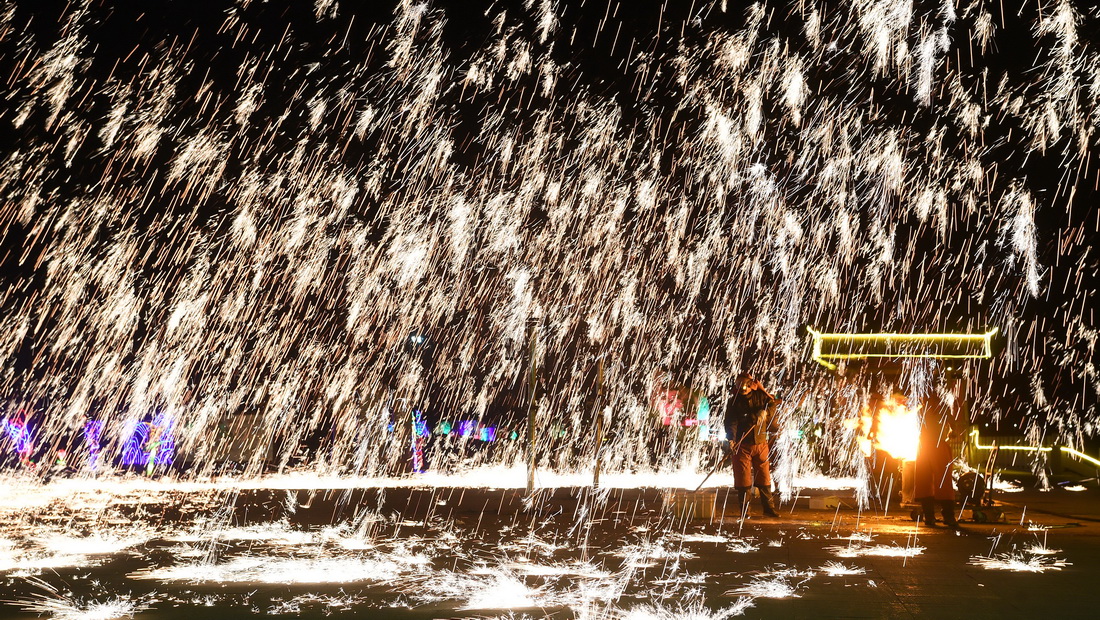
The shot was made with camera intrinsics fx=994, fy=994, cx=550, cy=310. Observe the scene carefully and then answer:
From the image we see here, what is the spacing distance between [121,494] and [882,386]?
11906 millimetres

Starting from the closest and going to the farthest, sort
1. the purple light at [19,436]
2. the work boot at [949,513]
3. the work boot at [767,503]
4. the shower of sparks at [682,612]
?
the shower of sparks at [682,612], the work boot at [949,513], the work boot at [767,503], the purple light at [19,436]

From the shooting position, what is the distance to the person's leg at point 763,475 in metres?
12.0

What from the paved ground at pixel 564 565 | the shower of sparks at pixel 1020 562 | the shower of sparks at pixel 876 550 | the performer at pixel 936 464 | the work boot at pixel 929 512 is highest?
the performer at pixel 936 464

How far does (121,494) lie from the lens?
15703mm

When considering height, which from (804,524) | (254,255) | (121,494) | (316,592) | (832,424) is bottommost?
(121,494)

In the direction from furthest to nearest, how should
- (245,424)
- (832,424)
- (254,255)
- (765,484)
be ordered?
1. (254,255)
2. (245,424)
3. (832,424)
4. (765,484)

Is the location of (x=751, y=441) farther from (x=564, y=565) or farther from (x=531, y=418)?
(x=564, y=565)

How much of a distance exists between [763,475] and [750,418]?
71cm

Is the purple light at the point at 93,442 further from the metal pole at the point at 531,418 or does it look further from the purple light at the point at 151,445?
the metal pole at the point at 531,418

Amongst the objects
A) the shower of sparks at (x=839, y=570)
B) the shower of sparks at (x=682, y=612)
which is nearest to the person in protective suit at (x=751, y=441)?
the shower of sparks at (x=839, y=570)

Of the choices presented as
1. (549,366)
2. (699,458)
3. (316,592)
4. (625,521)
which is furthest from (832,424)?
(316,592)

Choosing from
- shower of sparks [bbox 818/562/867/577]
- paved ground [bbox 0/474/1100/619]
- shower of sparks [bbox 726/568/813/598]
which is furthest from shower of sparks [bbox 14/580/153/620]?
shower of sparks [bbox 818/562/867/577]

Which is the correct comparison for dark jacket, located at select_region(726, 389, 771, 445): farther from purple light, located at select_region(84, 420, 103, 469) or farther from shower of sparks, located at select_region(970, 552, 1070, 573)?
purple light, located at select_region(84, 420, 103, 469)

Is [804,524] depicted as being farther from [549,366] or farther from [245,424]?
[549,366]
